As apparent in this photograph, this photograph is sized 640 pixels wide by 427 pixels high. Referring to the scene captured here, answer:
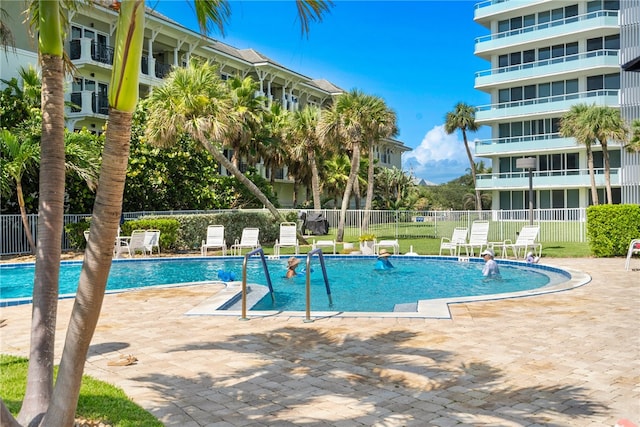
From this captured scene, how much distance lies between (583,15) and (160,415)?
40414 mm

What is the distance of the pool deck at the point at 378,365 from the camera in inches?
179

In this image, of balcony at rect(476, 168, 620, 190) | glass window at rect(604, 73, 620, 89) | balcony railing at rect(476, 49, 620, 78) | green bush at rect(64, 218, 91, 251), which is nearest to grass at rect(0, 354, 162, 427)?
green bush at rect(64, 218, 91, 251)

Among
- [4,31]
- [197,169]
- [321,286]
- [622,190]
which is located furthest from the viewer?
[622,190]

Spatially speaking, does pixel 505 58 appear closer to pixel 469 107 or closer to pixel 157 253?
pixel 469 107

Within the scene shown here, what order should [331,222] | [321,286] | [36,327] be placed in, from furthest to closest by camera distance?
[331,222] < [321,286] < [36,327]

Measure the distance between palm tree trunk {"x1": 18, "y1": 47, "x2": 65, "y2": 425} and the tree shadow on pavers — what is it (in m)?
1.30

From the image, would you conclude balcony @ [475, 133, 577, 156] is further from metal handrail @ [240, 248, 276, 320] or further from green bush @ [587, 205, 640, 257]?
metal handrail @ [240, 248, 276, 320]

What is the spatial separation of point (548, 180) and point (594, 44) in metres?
9.65

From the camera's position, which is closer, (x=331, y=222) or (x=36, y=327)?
(x=36, y=327)

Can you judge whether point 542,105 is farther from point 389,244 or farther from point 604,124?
point 389,244

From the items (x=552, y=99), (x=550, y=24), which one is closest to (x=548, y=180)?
(x=552, y=99)

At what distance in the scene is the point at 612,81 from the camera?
1465 inches

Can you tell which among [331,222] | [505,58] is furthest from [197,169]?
[505,58]

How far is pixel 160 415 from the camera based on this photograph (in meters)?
4.49
